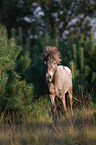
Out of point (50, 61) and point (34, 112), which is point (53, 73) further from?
point (34, 112)

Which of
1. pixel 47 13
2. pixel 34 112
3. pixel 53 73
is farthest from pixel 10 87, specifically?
pixel 47 13

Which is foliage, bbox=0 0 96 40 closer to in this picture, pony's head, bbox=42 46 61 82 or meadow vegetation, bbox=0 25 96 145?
meadow vegetation, bbox=0 25 96 145

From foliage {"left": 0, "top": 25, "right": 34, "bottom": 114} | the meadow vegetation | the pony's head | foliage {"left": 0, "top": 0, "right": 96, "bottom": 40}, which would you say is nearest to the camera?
the meadow vegetation

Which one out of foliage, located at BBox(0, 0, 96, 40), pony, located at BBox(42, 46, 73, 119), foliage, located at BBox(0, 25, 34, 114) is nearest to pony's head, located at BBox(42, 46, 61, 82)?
pony, located at BBox(42, 46, 73, 119)

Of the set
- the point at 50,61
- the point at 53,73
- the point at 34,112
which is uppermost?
the point at 50,61

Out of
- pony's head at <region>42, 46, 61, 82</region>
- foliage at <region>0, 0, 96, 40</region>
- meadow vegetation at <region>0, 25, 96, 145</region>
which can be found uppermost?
foliage at <region>0, 0, 96, 40</region>

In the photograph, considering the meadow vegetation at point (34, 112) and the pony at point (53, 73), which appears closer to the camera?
the meadow vegetation at point (34, 112)

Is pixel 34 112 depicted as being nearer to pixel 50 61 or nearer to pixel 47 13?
pixel 50 61

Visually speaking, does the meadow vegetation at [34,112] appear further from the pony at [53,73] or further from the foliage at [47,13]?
the foliage at [47,13]

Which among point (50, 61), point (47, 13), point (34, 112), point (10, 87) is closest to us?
point (50, 61)

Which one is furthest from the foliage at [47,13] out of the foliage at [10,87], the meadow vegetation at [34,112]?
the foliage at [10,87]

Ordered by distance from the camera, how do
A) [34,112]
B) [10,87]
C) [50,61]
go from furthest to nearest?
[34,112]
[10,87]
[50,61]

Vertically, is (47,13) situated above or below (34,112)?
above

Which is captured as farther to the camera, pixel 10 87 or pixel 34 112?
pixel 34 112
